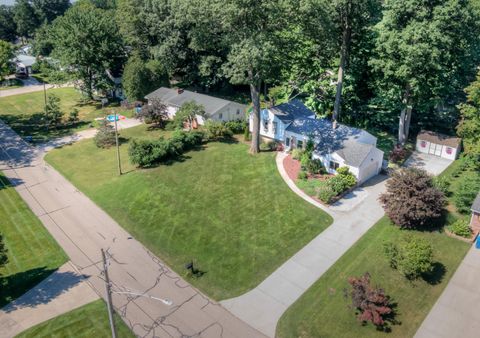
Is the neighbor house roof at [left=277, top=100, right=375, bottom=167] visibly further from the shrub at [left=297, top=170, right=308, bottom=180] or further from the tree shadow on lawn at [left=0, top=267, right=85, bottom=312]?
the tree shadow on lawn at [left=0, top=267, right=85, bottom=312]

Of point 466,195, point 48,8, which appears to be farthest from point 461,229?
point 48,8

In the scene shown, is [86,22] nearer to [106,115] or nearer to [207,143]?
[106,115]

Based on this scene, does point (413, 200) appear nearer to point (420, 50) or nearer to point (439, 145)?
point (420, 50)

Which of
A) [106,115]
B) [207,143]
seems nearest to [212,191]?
[207,143]

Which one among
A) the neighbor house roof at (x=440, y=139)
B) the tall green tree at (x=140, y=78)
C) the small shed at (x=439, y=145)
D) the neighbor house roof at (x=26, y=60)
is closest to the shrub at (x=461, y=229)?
the small shed at (x=439, y=145)

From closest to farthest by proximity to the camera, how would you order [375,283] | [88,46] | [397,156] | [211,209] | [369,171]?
[375,283], [211,209], [369,171], [397,156], [88,46]

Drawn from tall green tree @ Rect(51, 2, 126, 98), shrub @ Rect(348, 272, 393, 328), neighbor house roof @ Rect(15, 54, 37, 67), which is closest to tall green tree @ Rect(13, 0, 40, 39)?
neighbor house roof @ Rect(15, 54, 37, 67)
